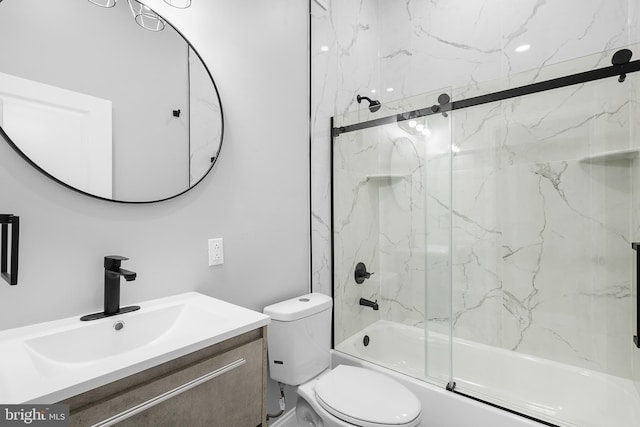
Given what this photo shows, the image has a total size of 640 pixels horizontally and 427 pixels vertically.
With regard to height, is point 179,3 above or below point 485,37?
below

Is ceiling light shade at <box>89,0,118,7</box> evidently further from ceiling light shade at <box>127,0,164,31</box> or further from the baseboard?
the baseboard

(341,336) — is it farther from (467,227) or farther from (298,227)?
(467,227)

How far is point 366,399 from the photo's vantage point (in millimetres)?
1271

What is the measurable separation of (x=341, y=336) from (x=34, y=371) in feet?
5.25

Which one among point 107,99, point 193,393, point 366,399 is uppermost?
point 107,99

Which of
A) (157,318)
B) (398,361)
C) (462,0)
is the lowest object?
(398,361)

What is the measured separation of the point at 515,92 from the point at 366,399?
1699 millimetres

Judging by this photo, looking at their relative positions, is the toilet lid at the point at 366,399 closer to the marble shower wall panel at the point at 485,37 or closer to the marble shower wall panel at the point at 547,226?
the marble shower wall panel at the point at 547,226

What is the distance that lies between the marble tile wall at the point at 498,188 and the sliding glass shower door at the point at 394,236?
0.04 ft

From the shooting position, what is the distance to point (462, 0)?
220 cm

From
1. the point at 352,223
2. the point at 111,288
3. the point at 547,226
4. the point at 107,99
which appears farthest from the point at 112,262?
the point at 547,226

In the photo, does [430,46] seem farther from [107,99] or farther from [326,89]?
[107,99]

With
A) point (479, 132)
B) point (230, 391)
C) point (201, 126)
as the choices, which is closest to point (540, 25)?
point (479, 132)

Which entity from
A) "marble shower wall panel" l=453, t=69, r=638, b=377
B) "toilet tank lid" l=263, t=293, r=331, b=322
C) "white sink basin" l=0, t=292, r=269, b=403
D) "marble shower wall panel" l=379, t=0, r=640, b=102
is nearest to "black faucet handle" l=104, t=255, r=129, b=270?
"white sink basin" l=0, t=292, r=269, b=403
